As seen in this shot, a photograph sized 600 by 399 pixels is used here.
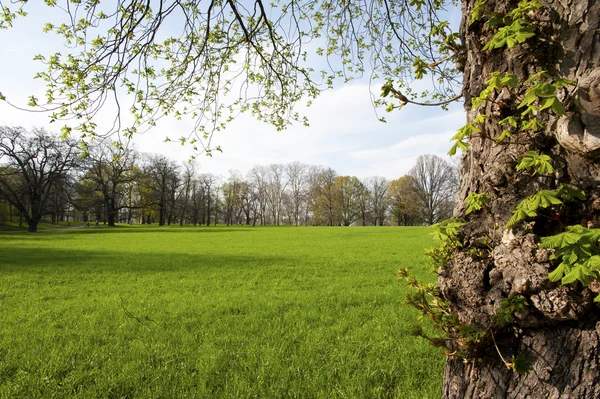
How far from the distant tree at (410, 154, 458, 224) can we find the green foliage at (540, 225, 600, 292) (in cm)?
6060

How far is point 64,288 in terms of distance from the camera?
834cm

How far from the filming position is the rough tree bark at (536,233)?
1368 millimetres

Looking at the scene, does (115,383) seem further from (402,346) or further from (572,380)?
(572,380)

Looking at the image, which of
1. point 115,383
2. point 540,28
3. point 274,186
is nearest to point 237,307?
point 115,383

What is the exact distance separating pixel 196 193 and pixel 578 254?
7392cm

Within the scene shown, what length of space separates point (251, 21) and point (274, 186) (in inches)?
2878

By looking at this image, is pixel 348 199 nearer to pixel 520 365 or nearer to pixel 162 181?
pixel 162 181

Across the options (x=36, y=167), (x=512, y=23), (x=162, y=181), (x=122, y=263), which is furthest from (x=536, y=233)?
(x=162, y=181)

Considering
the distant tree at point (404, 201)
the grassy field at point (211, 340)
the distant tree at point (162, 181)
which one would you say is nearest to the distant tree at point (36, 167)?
the distant tree at point (162, 181)

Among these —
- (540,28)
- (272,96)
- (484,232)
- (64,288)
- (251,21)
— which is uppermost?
(251,21)

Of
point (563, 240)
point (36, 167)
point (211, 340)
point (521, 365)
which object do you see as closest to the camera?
point (563, 240)

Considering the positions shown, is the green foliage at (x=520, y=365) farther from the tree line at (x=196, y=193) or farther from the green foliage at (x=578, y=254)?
the tree line at (x=196, y=193)

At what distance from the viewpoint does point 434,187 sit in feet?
199

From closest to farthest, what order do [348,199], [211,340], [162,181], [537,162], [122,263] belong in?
1. [537,162]
2. [211,340]
3. [122,263]
4. [162,181]
5. [348,199]
